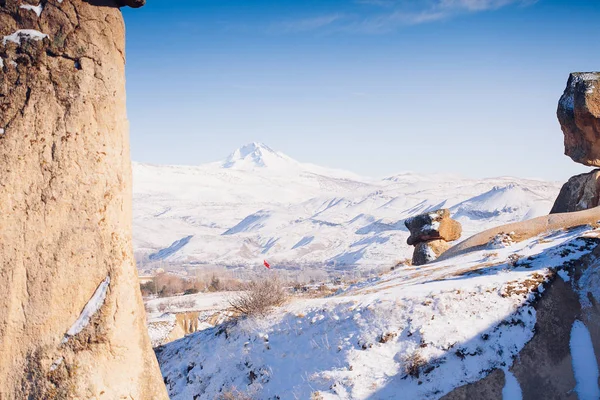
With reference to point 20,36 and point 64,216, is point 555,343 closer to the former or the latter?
point 64,216

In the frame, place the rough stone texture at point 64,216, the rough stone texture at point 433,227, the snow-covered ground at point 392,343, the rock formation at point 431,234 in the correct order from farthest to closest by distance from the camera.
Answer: the rough stone texture at point 433,227 < the rock formation at point 431,234 < the snow-covered ground at point 392,343 < the rough stone texture at point 64,216

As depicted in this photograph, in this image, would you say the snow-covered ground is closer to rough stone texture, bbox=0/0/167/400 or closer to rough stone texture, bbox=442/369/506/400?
rough stone texture, bbox=442/369/506/400

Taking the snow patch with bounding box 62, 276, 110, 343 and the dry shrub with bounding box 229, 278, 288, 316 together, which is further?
the dry shrub with bounding box 229, 278, 288, 316

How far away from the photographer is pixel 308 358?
30.5ft

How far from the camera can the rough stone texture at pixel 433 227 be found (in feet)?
69.9

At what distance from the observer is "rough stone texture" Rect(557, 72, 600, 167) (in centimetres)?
1664

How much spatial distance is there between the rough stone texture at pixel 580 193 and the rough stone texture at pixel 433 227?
4126mm

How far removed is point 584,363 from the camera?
810 centimetres

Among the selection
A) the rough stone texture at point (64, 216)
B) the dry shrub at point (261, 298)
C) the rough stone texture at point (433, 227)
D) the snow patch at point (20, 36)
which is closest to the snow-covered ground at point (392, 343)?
the dry shrub at point (261, 298)

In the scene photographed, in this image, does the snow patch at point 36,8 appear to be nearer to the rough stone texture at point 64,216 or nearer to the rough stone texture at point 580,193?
the rough stone texture at point 64,216

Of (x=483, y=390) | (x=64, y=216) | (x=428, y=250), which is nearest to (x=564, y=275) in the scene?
(x=483, y=390)

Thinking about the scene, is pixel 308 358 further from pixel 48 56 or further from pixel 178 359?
pixel 48 56

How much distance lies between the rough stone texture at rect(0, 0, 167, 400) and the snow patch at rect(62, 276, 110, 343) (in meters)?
0.02

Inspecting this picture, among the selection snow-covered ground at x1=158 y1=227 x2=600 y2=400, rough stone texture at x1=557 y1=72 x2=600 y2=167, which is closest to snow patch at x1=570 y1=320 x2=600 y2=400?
snow-covered ground at x1=158 y1=227 x2=600 y2=400
